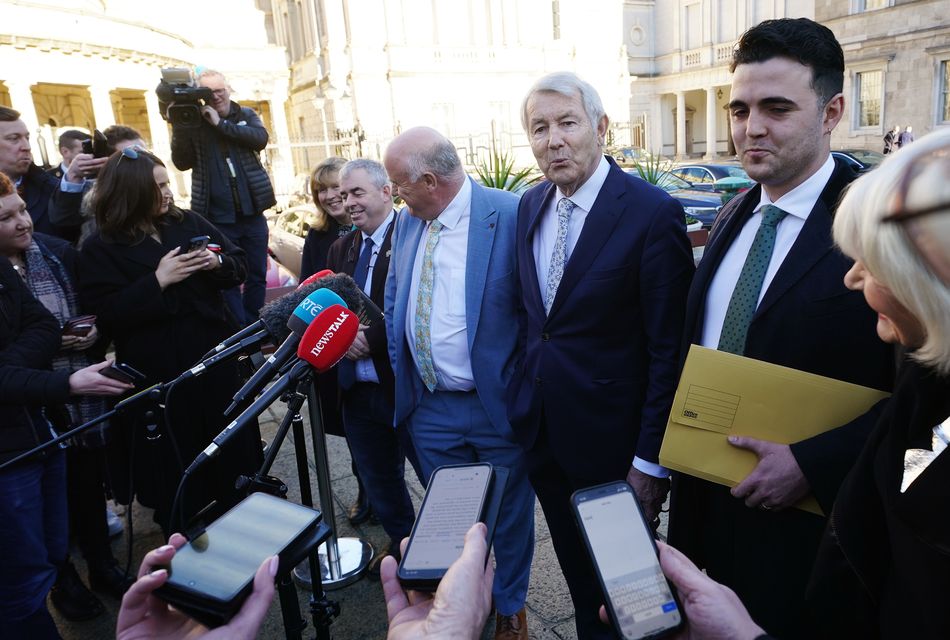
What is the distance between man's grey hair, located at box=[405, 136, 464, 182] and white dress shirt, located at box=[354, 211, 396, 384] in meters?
0.70

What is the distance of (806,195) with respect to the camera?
1.79 meters

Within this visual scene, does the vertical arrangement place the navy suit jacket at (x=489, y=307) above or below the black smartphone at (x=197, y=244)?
below

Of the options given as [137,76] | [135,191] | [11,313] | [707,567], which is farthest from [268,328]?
[137,76]

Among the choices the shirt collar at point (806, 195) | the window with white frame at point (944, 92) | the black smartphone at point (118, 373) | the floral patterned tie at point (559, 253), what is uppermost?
the window with white frame at point (944, 92)

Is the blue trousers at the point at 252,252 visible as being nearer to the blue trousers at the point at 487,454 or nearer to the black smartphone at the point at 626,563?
the blue trousers at the point at 487,454

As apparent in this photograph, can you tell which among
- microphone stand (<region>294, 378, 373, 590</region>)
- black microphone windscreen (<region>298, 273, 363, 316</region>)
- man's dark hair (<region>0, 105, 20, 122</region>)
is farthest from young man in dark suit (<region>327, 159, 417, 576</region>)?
man's dark hair (<region>0, 105, 20, 122</region>)

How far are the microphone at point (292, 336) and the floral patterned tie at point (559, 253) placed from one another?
2.60ft

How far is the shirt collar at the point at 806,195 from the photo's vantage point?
5.84 feet

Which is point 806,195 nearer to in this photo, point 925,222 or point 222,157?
point 925,222

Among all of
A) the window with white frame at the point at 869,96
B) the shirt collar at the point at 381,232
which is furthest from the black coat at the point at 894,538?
the window with white frame at the point at 869,96

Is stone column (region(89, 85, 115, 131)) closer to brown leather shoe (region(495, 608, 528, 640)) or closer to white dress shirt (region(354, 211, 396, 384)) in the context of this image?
white dress shirt (region(354, 211, 396, 384))

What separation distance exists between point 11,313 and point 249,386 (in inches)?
59.4

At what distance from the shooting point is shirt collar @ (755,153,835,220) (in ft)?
5.84

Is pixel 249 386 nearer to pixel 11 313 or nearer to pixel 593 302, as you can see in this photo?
pixel 593 302
